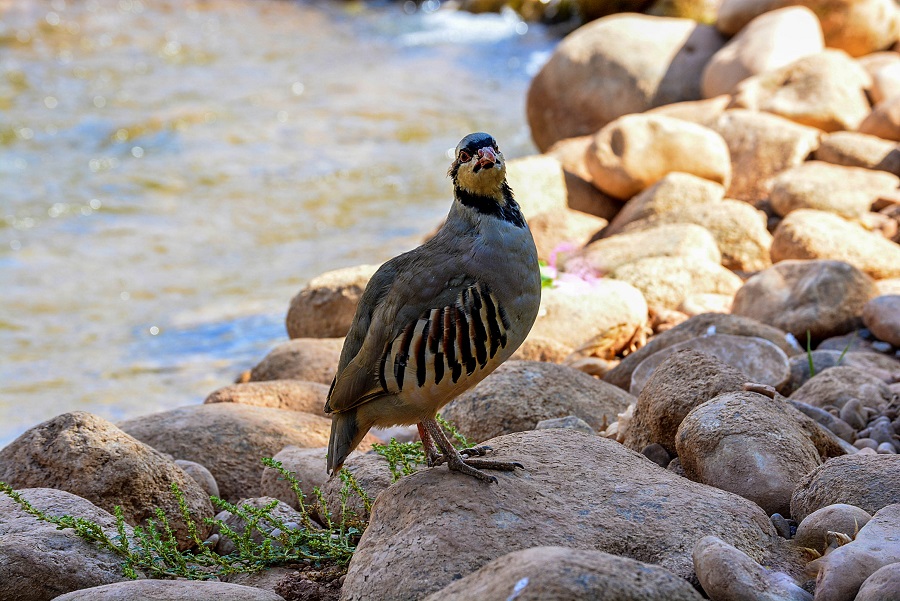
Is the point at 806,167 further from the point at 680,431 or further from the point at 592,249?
the point at 680,431

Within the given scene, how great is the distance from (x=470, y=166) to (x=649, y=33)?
864 centimetres

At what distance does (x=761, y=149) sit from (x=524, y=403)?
509cm

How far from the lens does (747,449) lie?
3791mm

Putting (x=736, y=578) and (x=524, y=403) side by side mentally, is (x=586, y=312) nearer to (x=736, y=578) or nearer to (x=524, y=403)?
(x=524, y=403)

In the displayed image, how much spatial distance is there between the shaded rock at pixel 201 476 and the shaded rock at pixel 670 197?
4.63 metres

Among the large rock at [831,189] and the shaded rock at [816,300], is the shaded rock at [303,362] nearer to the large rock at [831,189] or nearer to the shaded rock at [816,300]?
the shaded rock at [816,300]

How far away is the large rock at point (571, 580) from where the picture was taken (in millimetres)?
2504

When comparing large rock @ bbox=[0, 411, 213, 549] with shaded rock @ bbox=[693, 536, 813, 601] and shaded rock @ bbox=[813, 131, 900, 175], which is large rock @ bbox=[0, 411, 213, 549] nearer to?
shaded rock @ bbox=[693, 536, 813, 601]

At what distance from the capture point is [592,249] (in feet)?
25.7

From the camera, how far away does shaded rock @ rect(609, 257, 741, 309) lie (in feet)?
23.6

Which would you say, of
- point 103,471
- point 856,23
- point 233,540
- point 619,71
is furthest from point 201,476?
point 856,23

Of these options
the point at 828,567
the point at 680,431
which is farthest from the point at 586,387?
the point at 828,567

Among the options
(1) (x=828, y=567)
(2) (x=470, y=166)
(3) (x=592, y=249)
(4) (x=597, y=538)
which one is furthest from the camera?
(3) (x=592, y=249)

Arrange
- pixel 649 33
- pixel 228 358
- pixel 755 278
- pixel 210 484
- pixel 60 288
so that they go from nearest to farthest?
pixel 210 484, pixel 755 278, pixel 228 358, pixel 60 288, pixel 649 33
